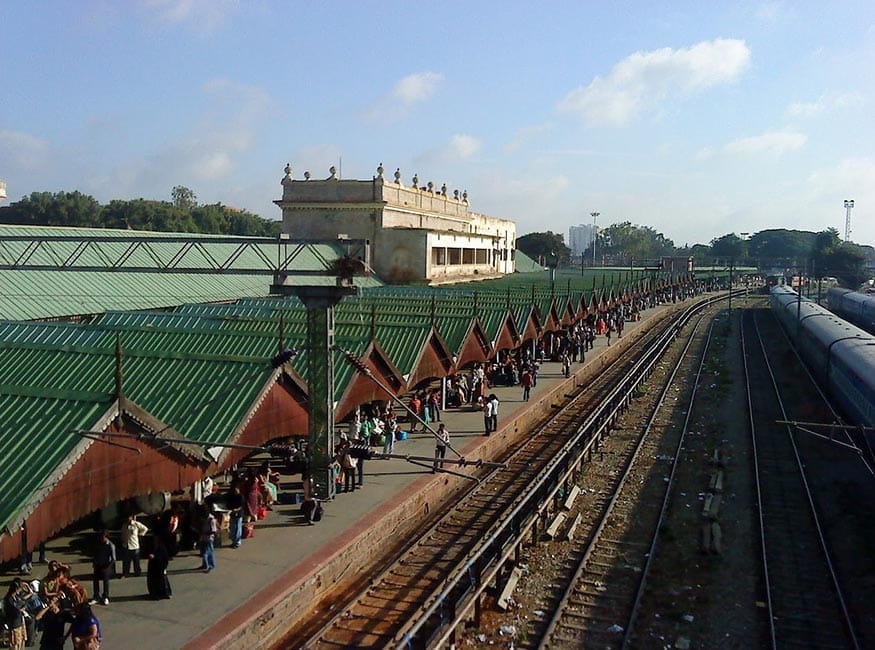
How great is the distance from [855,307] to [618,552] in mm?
47135

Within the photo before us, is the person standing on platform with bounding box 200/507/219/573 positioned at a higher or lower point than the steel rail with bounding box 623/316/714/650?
higher

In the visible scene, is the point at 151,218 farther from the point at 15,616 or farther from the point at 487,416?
the point at 15,616

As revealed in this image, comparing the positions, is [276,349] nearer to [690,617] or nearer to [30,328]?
[30,328]

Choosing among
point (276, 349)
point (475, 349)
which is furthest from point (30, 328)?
point (475, 349)

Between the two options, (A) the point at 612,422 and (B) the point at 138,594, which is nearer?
(B) the point at 138,594

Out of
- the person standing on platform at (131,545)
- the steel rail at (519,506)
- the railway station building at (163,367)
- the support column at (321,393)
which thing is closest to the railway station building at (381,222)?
the railway station building at (163,367)

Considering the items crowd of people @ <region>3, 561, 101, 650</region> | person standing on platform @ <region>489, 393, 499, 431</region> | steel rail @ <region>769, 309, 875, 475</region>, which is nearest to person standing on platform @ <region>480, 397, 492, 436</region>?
person standing on platform @ <region>489, 393, 499, 431</region>

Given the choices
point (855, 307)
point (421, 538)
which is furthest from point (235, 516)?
point (855, 307)

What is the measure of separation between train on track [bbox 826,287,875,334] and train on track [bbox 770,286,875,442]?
16.0ft

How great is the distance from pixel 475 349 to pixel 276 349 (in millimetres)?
9015

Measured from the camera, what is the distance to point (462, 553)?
15.0m

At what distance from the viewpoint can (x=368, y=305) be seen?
31.2 metres

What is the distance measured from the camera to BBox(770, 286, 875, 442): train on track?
2259cm

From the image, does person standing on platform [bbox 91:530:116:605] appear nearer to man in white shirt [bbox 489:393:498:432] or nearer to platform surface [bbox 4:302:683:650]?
platform surface [bbox 4:302:683:650]
